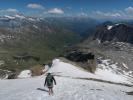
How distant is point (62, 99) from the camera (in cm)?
3056

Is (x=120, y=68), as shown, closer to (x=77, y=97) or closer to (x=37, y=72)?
(x=37, y=72)

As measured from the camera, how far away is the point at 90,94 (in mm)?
32750

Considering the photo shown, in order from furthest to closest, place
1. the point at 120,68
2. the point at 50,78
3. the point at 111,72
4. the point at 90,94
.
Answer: the point at 120,68 → the point at 111,72 → the point at 50,78 → the point at 90,94

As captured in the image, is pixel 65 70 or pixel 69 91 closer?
pixel 69 91

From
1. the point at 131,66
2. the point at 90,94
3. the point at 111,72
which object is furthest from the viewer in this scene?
the point at 131,66

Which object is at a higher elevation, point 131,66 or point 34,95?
point 34,95

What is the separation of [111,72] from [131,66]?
24.5 metres

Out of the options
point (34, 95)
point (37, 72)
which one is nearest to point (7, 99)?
point (34, 95)

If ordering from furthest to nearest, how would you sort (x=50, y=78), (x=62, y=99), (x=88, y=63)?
(x=88, y=63) < (x=50, y=78) < (x=62, y=99)

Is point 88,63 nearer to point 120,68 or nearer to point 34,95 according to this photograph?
point 120,68

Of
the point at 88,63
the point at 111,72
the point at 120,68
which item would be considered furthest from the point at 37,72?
the point at 120,68

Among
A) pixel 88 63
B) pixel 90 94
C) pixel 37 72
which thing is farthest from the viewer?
pixel 88 63

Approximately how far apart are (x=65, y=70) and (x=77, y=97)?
4332cm

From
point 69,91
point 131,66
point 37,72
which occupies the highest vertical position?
point 69,91
